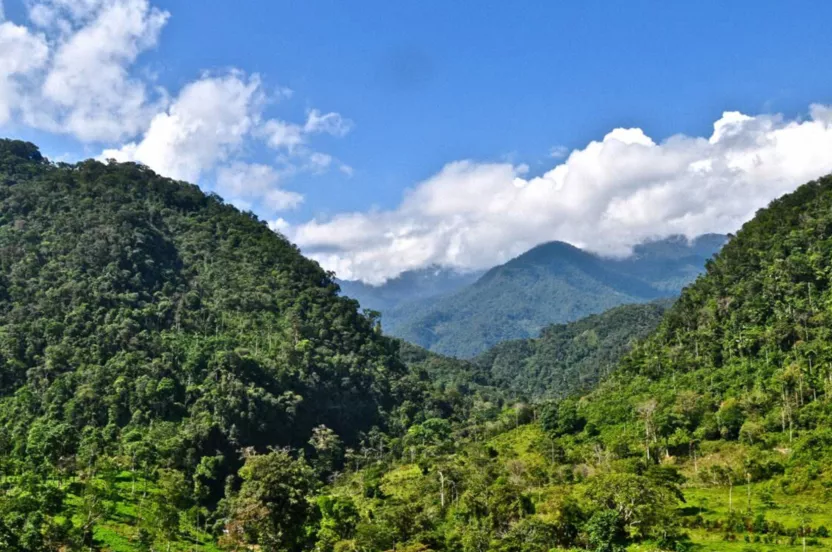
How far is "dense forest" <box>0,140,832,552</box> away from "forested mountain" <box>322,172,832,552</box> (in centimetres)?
28

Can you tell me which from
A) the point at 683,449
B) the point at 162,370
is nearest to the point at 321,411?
the point at 162,370

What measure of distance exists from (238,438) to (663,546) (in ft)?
182

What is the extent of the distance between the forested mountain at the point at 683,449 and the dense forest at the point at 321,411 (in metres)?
0.28

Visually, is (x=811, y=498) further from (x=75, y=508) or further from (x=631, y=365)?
(x=75, y=508)

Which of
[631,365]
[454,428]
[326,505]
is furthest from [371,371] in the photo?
[326,505]

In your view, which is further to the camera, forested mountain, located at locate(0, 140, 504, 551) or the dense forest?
forested mountain, located at locate(0, 140, 504, 551)

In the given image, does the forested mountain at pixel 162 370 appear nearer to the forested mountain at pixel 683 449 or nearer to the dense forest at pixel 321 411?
the dense forest at pixel 321 411

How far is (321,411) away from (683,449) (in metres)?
52.0

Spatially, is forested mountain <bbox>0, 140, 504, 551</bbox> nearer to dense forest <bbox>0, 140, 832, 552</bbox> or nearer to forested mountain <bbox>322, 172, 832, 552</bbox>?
dense forest <bbox>0, 140, 832, 552</bbox>

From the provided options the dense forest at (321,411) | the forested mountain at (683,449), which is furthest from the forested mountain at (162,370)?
the forested mountain at (683,449)

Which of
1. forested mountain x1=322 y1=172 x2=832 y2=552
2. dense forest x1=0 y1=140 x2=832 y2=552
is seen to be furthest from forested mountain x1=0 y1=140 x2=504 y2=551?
forested mountain x1=322 y1=172 x2=832 y2=552

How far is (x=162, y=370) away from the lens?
87812 millimetres

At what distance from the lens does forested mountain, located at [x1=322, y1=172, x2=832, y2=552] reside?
48.3 m

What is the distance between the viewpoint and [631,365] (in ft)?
351
